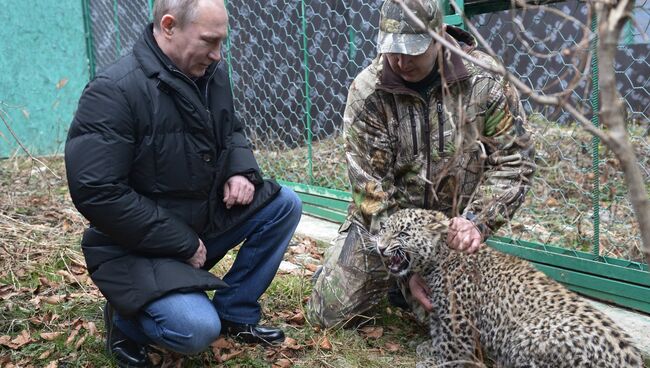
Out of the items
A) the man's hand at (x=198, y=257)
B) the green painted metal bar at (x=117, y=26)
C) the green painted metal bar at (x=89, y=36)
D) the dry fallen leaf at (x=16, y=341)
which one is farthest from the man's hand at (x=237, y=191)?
the green painted metal bar at (x=89, y=36)

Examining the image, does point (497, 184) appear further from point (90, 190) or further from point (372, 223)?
point (90, 190)

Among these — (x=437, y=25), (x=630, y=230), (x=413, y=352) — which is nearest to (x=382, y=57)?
(x=437, y=25)

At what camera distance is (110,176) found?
285cm

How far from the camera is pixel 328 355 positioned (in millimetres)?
3516

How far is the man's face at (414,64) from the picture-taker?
129 inches

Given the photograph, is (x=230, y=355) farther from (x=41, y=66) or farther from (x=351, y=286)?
(x=41, y=66)

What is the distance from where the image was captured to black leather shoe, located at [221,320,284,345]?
3555 millimetres

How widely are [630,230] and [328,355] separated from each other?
2.44 meters

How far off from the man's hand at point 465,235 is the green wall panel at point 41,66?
7377mm

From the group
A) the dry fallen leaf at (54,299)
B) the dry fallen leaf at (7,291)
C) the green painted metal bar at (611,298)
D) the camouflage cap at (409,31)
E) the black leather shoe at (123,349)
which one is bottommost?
the dry fallen leaf at (7,291)

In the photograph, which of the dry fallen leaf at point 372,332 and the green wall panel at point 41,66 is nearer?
the dry fallen leaf at point 372,332

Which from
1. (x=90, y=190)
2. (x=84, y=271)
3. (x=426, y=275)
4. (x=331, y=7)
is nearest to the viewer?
(x=90, y=190)

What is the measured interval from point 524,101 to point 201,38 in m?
3.19

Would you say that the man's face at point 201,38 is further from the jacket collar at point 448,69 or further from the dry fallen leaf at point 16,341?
the dry fallen leaf at point 16,341
